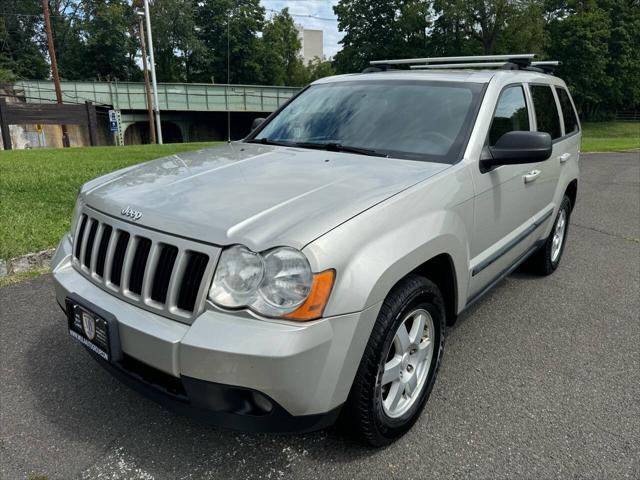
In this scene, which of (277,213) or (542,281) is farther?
(542,281)

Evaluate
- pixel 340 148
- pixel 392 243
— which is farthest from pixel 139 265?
pixel 340 148

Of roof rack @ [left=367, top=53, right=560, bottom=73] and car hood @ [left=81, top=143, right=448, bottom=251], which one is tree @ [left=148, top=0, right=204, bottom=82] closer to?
roof rack @ [left=367, top=53, right=560, bottom=73]

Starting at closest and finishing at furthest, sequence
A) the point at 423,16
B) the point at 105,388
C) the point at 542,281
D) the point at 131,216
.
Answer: the point at 131,216 < the point at 105,388 < the point at 542,281 < the point at 423,16

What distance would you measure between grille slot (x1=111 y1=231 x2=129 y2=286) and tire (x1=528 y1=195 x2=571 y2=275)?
3.52m

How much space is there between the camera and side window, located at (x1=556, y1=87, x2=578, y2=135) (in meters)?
4.67

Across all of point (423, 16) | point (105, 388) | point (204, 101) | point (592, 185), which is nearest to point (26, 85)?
point (204, 101)

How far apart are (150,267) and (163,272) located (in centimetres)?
6

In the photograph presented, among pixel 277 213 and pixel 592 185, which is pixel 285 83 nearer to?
pixel 592 185

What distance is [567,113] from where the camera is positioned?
4.82 meters

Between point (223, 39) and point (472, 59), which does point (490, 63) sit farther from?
point (223, 39)

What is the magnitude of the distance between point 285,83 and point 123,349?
6889 centimetres

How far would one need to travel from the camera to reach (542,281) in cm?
462

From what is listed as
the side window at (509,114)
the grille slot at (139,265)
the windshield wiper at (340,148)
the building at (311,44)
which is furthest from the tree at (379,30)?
the grille slot at (139,265)

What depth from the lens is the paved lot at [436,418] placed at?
226 centimetres
